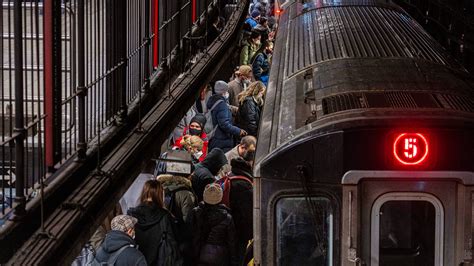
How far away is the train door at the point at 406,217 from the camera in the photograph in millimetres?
5137

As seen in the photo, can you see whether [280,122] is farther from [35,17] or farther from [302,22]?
[302,22]

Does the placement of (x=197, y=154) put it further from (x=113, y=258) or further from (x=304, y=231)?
(x=304, y=231)

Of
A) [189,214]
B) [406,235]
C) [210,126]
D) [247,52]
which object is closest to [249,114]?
[210,126]

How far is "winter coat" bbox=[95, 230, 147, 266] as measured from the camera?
634 centimetres

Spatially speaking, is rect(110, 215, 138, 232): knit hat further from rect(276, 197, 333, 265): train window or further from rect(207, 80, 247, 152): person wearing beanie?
rect(207, 80, 247, 152): person wearing beanie

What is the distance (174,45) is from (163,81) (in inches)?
42.8

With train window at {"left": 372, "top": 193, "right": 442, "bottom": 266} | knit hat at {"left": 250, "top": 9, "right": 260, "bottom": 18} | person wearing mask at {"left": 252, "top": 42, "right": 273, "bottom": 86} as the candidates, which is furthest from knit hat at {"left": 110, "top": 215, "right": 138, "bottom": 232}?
knit hat at {"left": 250, "top": 9, "right": 260, "bottom": 18}

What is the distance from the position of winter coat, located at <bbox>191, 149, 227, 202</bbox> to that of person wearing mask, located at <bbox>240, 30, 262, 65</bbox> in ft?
21.8

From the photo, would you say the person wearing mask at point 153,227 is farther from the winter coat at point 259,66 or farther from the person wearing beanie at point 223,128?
the winter coat at point 259,66

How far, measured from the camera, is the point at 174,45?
10.1m

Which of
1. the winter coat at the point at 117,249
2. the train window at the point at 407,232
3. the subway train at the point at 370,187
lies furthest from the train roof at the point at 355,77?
the winter coat at the point at 117,249

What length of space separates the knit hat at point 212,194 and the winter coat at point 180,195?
0.29 meters

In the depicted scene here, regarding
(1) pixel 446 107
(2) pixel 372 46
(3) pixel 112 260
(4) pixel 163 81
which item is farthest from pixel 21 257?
(4) pixel 163 81

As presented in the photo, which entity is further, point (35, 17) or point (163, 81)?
point (163, 81)
